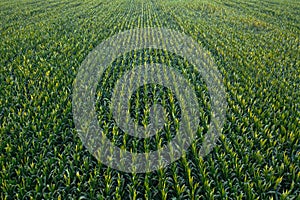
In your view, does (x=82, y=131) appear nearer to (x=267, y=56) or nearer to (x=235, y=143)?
(x=235, y=143)

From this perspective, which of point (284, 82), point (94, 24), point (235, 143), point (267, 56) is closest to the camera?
point (235, 143)

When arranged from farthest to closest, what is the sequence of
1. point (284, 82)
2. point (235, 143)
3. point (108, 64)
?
point (108, 64) < point (284, 82) < point (235, 143)

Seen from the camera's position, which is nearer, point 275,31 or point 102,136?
point 102,136

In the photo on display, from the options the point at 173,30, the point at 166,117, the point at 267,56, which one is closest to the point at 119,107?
the point at 166,117

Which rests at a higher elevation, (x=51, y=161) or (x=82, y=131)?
(x=82, y=131)

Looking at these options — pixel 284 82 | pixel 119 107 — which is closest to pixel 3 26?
pixel 119 107

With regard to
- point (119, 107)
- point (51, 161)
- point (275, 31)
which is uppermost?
point (275, 31)

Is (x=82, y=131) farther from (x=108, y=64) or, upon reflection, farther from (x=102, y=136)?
(x=108, y=64)
